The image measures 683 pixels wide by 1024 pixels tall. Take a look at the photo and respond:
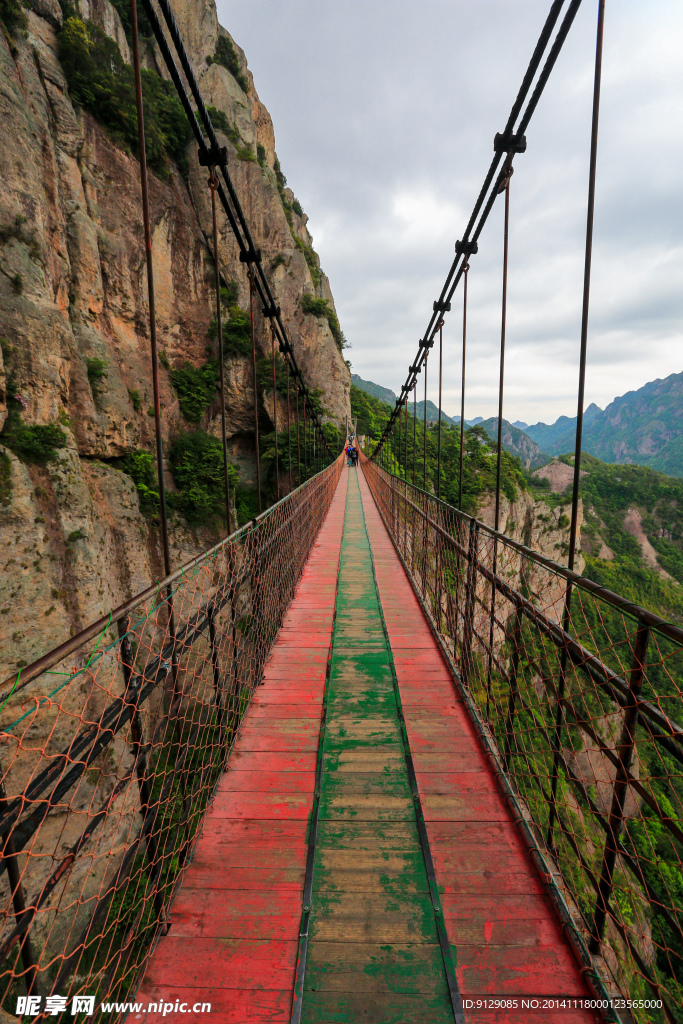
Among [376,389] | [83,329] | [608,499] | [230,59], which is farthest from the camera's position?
[376,389]

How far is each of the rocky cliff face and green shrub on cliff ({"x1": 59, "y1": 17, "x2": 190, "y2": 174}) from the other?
38 cm

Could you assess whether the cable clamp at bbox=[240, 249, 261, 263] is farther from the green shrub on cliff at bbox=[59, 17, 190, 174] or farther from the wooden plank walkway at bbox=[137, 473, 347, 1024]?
the green shrub on cliff at bbox=[59, 17, 190, 174]

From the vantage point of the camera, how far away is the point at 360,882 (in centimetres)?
151

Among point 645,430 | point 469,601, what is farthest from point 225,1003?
point 645,430

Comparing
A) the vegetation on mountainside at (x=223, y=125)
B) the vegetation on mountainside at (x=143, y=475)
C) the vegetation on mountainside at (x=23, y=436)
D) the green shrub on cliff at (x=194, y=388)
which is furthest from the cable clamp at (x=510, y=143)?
the vegetation on mountainside at (x=223, y=125)

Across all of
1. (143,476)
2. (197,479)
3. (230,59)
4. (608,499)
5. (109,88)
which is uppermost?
(230,59)

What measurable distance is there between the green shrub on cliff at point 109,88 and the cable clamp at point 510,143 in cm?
1428

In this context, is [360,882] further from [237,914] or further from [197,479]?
[197,479]

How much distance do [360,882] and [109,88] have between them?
18069 mm

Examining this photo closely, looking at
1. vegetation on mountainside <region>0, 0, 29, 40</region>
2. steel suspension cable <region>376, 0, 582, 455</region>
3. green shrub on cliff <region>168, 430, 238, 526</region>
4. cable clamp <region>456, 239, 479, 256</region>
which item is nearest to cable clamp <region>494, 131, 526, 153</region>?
steel suspension cable <region>376, 0, 582, 455</region>

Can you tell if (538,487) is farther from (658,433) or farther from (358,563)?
(658,433)

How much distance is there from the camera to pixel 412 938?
135 cm

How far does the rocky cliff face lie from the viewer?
8.08 meters

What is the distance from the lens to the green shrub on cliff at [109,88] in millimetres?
11445
